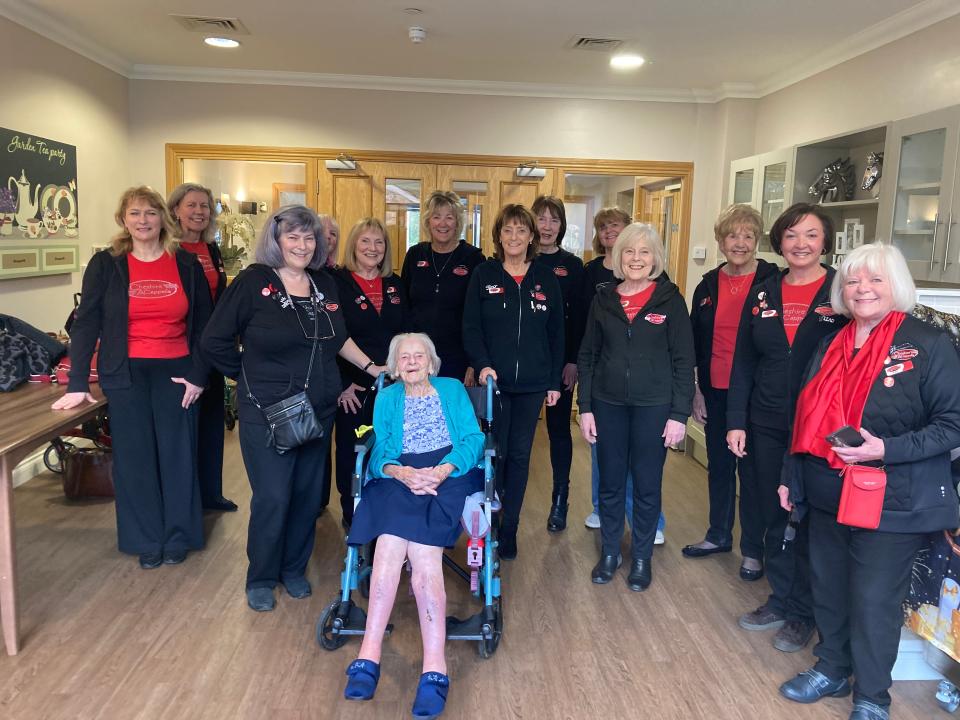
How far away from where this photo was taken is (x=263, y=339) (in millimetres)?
2699

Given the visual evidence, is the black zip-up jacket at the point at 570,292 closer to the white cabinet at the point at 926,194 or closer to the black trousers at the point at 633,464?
the black trousers at the point at 633,464

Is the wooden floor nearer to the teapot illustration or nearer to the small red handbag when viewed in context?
the small red handbag

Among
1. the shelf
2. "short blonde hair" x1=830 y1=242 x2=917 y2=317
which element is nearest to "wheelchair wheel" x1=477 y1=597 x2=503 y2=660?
"short blonde hair" x1=830 y1=242 x2=917 y2=317

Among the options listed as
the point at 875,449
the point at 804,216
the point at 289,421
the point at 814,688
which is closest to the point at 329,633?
the point at 289,421

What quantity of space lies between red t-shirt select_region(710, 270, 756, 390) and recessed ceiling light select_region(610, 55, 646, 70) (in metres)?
2.25

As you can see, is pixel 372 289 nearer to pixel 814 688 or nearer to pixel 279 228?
pixel 279 228

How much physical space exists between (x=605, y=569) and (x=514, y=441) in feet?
2.22

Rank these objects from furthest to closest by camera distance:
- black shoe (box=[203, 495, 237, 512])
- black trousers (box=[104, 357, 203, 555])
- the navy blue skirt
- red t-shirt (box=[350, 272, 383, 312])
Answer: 1. black shoe (box=[203, 495, 237, 512])
2. red t-shirt (box=[350, 272, 383, 312])
3. black trousers (box=[104, 357, 203, 555])
4. the navy blue skirt

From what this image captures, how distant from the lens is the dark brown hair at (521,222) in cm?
321

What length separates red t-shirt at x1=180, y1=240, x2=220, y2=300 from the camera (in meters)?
3.53

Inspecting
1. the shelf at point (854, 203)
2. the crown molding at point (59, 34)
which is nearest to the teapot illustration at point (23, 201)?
the crown molding at point (59, 34)

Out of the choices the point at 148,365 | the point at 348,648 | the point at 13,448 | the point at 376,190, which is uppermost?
the point at 376,190

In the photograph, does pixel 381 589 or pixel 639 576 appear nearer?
pixel 381 589

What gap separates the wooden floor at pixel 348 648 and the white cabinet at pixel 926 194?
171cm
